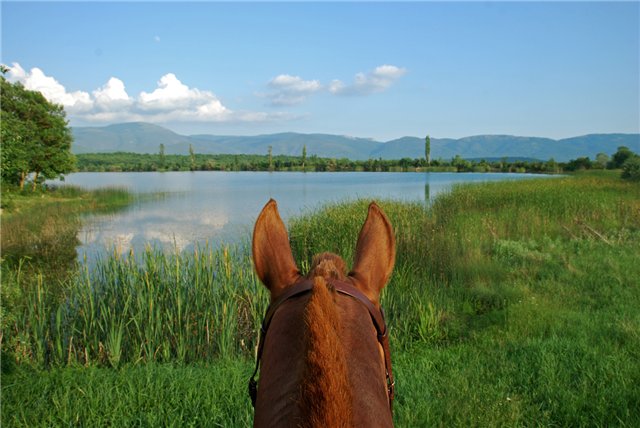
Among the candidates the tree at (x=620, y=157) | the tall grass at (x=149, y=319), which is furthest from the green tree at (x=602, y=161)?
the tall grass at (x=149, y=319)

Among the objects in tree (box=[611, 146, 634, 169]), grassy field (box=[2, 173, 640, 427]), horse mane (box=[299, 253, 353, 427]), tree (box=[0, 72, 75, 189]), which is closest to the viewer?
horse mane (box=[299, 253, 353, 427])

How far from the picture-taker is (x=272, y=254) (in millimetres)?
1365

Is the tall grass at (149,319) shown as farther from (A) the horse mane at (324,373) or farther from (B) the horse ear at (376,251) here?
(A) the horse mane at (324,373)

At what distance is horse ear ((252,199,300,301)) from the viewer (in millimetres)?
1350

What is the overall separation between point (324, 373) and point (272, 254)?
0.66 meters

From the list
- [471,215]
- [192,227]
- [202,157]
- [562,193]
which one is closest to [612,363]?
[471,215]

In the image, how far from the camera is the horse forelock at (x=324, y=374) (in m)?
0.72

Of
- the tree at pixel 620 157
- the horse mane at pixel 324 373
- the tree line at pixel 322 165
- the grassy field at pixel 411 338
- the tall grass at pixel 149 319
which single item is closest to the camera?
the horse mane at pixel 324 373

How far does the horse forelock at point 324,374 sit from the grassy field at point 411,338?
313 cm

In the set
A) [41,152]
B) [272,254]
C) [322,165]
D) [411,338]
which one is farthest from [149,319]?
[322,165]

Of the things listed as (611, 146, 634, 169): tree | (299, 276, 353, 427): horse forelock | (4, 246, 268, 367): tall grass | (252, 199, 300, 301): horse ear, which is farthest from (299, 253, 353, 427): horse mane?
(611, 146, 634, 169): tree

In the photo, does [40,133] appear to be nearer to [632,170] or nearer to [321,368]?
[321,368]

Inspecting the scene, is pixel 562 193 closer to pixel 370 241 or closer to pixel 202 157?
pixel 370 241

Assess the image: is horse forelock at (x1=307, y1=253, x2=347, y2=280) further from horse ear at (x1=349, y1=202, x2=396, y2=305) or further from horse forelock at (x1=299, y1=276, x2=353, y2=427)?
horse forelock at (x1=299, y1=276, x2=353, y2=427)
